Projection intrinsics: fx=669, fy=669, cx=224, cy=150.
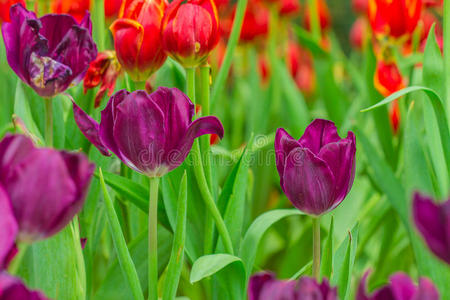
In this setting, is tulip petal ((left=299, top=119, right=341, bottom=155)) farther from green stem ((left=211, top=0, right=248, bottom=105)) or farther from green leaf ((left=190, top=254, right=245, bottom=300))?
green stem ((left=211, top=0, right=248, bottom=105))

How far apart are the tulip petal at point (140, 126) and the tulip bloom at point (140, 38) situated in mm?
148

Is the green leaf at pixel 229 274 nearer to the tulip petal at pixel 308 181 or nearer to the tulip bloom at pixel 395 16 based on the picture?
the tulip petal at pixel 308 181

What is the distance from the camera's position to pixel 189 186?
815 mm

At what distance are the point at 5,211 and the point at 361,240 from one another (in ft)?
2.94

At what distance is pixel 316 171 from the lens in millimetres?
577

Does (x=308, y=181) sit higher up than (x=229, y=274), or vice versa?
(x=308, y=181)

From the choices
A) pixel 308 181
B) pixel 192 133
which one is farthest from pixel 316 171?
pixel 192 133

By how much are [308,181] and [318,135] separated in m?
0.06

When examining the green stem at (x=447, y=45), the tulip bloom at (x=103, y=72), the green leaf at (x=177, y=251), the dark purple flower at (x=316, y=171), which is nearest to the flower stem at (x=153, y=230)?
the green leaf at (x=177, y=251)

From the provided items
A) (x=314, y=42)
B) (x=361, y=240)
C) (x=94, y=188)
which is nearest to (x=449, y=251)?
(x=94, y=188)

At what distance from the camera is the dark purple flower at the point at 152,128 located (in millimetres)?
570

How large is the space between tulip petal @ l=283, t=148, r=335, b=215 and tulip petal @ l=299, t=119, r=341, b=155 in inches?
1.7

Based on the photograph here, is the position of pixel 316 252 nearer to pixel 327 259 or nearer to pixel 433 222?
pixel 327 259

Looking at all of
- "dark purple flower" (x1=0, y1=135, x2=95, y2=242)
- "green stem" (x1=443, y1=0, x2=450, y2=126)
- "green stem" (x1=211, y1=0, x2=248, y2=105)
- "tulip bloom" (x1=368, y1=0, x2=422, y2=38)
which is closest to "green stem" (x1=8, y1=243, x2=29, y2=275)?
"dark purple flower" (x1=0, y1=135, x2=95, y2=242)
